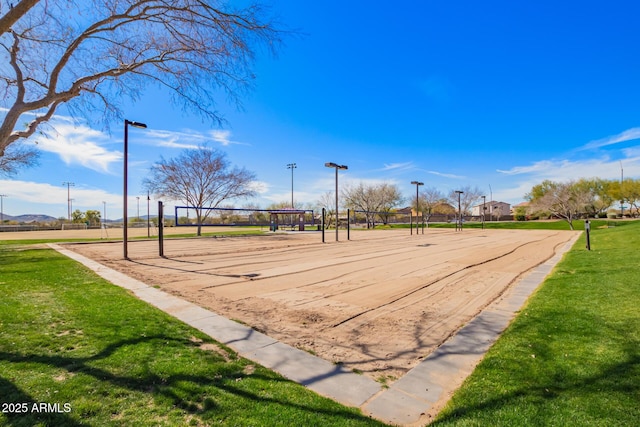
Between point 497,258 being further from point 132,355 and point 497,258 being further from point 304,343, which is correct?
point 132,355

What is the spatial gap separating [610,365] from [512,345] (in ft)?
2.71

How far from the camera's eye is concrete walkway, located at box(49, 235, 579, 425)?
2.52 m

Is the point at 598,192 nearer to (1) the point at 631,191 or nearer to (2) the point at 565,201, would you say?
(1) the point at 631,191

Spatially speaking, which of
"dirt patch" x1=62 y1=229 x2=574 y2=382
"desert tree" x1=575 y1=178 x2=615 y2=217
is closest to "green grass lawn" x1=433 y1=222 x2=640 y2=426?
"dirt patch" x1=62 y1=229 x2=574 y2=382

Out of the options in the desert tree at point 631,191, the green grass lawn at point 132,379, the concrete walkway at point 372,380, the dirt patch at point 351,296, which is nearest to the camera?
the green grass lawn at point 132,379

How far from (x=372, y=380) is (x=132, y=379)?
2.09 meters

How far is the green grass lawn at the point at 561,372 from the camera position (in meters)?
2.21

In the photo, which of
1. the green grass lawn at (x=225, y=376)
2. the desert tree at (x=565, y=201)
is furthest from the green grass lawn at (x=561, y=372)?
the desert tree at (x=565, y=201)

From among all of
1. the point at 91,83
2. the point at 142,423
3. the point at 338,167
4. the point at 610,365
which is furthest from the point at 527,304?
the point at 338,167

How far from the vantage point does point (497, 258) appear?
11836 mm

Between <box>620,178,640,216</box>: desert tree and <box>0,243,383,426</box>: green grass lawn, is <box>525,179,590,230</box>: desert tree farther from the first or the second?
<box>0,243,383,426</box>: green grass lawn

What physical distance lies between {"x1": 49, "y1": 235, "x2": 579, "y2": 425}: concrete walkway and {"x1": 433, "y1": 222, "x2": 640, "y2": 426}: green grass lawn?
0.17 m

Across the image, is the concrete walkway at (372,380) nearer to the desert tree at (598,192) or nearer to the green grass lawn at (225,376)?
the green grass lawn at (225,376)

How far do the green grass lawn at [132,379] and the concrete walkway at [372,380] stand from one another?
194 millimetres
